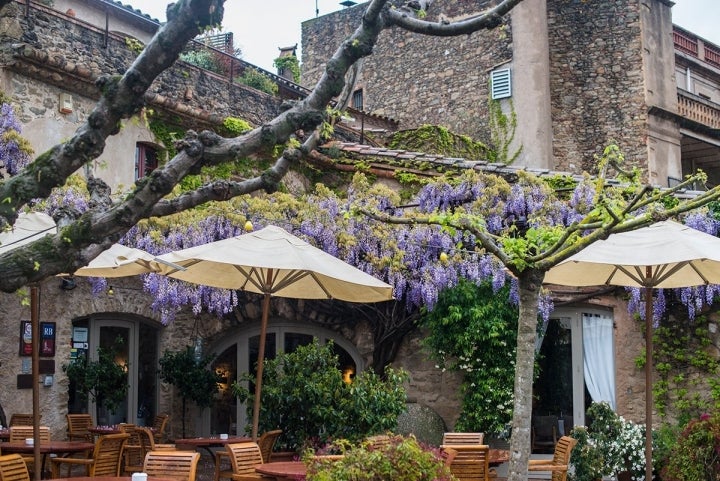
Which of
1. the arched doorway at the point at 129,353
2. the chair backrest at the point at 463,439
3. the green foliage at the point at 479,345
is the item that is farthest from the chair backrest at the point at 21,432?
the green foliage at the point at 479,345

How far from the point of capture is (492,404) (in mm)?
10766

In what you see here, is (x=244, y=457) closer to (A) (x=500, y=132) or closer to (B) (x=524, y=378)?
(B) (x=524, y=378)

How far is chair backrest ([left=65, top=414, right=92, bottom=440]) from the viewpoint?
378 inches

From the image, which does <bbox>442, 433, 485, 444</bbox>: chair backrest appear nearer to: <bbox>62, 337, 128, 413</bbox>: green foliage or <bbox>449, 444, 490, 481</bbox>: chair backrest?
<bbox>449, 444, 490, 481</bbox>: chair backrest

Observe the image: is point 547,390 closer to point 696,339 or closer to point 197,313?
point 696,339

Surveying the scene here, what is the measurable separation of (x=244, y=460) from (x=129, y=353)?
16.3ft

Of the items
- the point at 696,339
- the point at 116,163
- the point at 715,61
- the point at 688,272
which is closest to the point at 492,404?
the point at 696,339

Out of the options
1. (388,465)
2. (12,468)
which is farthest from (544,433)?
(388,465)

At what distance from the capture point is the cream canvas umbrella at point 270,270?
7.14 m

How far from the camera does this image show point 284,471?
6199 mm

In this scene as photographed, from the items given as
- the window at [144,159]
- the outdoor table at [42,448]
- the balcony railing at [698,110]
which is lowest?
the outdoor table at [42,448]

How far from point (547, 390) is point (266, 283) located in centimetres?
483

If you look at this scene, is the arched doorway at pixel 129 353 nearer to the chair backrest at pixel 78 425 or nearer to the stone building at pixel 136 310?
the stone building at pixel 136 310

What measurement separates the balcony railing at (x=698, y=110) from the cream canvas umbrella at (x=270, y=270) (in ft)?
41.6
